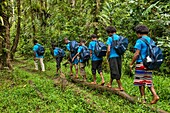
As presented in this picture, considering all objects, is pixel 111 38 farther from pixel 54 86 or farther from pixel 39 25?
pixel 39 25

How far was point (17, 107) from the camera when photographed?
272 inches

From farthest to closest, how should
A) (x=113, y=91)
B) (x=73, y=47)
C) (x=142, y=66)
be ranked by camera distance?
(x=73, y=47) < (x=113, y=91) < (x=142, y=66)

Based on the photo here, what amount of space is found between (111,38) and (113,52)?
444mm

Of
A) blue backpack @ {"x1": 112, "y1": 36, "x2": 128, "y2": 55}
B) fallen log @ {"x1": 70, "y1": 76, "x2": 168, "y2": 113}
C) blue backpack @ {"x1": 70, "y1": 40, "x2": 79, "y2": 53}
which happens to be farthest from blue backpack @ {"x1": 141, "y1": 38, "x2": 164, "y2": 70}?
blue backpack @ {"x1": 70, "y1": 40, "x2": 79, "y2": 53}

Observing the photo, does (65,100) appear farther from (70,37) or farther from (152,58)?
(70,37)

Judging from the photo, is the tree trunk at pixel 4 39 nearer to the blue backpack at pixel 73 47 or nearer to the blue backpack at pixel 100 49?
the blue backpack at pixel 73 47

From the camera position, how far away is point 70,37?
17516 mm

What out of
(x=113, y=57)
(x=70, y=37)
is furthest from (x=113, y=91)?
(x=70, y=37)

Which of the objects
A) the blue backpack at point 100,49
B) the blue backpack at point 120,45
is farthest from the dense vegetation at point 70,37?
the blue backpack at point 100,49

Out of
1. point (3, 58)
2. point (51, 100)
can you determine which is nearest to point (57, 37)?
point (3, 58)

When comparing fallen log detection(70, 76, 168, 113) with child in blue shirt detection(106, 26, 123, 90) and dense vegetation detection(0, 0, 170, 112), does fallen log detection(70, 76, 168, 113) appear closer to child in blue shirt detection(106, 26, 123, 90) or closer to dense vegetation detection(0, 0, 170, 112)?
dense vegetation detection(0, 0, 170, 112)

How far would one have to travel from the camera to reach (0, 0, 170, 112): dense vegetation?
270 inches

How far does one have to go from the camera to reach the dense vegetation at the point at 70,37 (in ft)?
22.5

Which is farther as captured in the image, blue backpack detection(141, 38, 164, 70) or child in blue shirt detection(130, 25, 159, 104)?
child in blue shirt detection(130, 25, 159, 104)
